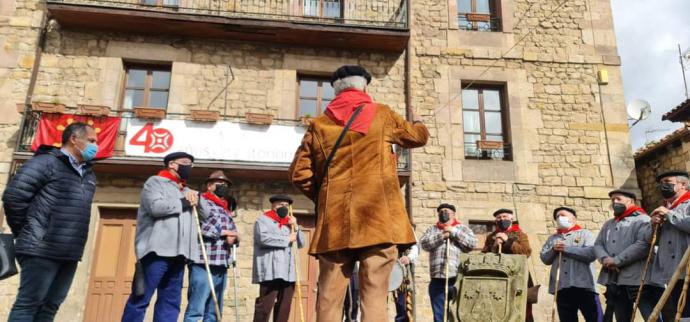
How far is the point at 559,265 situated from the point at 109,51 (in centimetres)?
914

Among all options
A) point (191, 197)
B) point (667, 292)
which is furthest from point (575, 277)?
point (191, 197)

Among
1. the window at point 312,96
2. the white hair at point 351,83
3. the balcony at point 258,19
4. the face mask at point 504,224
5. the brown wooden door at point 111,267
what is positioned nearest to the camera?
the white hair at point 351,83

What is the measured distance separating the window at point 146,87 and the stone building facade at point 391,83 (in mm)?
63

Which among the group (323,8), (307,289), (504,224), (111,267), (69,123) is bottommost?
(307,289)

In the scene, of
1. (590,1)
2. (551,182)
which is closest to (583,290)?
(551,182)

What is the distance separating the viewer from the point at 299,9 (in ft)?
36.7

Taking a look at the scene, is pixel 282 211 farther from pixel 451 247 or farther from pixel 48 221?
pixel 48 221

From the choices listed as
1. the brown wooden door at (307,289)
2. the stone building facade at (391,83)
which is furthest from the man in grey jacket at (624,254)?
the brown wooden door at (307,289)

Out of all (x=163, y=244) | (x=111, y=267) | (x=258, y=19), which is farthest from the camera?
(x=258, y=19)

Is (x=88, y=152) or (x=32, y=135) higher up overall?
(x=32, y=135)

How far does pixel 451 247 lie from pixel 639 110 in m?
7.53

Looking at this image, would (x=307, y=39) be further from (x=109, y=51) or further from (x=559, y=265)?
(x=559, y=265)

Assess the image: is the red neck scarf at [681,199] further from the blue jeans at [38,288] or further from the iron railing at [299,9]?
the iron railing at [299,9]

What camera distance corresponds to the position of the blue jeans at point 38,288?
3432 millimetres
